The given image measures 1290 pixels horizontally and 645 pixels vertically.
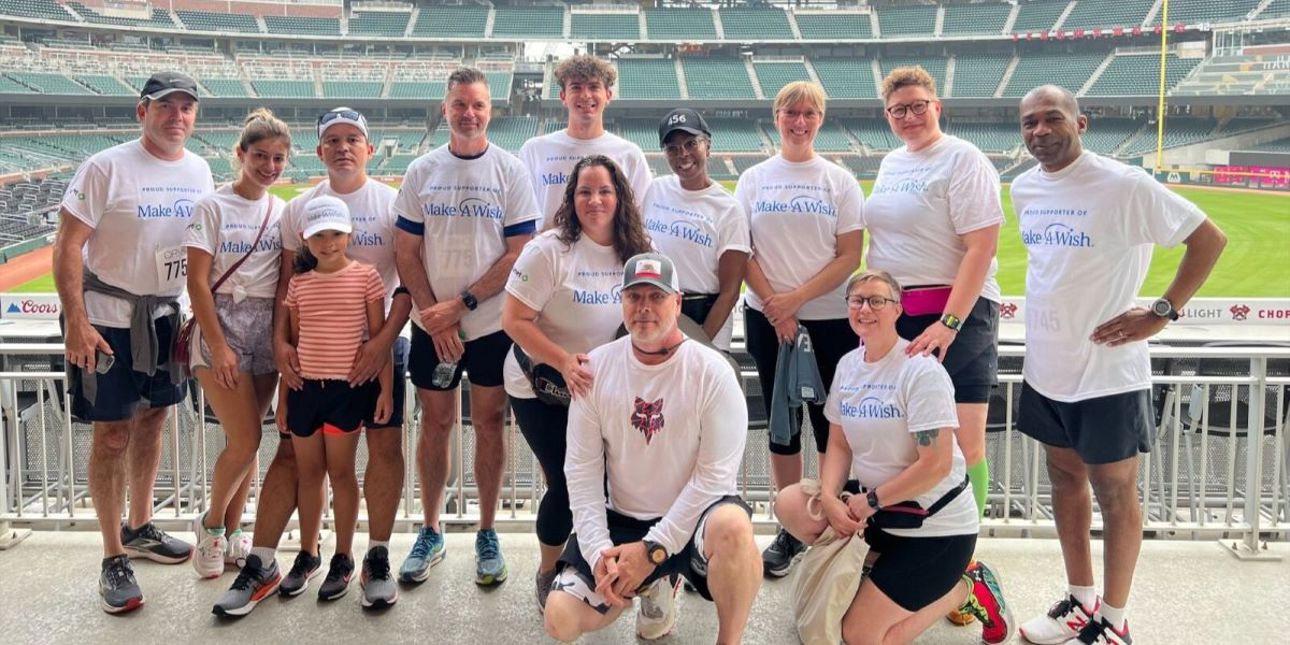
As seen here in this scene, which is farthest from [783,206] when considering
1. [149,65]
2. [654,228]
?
[149,65]

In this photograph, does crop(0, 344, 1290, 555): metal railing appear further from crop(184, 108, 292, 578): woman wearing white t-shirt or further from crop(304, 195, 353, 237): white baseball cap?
crop(304, 195, 353, 237): white baseball cap

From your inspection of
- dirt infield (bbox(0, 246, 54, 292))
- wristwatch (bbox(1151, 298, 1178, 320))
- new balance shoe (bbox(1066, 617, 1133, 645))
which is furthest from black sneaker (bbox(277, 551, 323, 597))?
dirt infield (bbox(0, 246, 54, 292))

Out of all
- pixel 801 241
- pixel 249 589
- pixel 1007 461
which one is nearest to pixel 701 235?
pixel 801 241

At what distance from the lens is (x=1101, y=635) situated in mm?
3332

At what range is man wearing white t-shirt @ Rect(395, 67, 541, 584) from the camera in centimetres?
A: 378

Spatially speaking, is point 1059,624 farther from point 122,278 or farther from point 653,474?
point 122,278

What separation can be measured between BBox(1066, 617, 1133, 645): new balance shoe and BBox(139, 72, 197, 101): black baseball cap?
13.1 ft

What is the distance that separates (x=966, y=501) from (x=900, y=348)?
56 centimetres

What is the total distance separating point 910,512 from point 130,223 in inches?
126

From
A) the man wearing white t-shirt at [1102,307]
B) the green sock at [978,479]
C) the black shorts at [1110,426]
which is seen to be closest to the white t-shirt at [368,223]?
the green sock at [978,479]

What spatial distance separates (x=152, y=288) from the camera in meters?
3.84

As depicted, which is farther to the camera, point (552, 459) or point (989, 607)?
point (552, 459)

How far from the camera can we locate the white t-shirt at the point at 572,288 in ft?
11.0

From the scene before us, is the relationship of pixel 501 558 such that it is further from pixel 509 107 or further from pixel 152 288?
pixel 509 107
